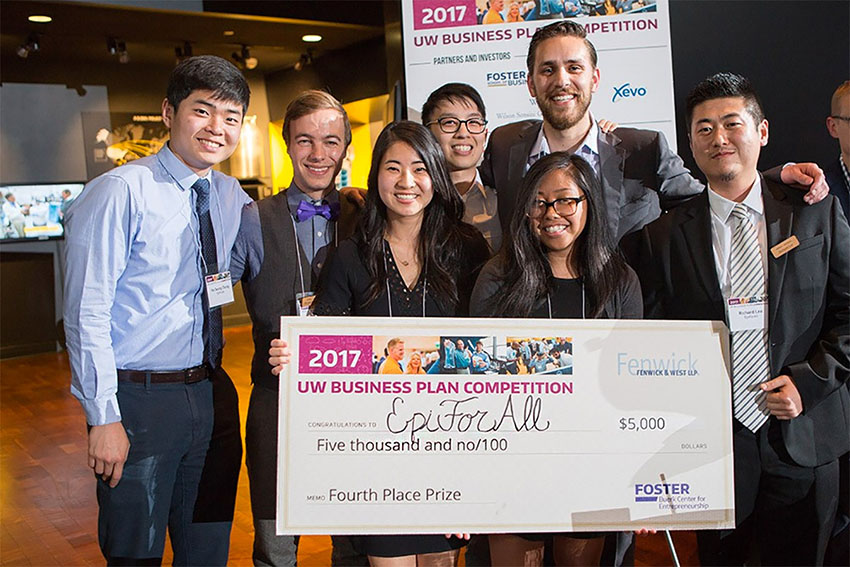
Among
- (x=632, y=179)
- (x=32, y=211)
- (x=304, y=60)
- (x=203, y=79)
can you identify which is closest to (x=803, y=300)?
(x=632, y=179)

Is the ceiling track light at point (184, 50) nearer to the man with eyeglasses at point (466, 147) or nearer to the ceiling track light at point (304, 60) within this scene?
the ceiling track light at point (304, 60)

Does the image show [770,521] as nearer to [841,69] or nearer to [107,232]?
[107,232]

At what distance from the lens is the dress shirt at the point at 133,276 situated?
7.21 ft

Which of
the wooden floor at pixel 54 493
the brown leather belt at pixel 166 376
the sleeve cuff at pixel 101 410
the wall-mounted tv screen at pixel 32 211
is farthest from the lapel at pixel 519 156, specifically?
the wall-mounted tv screen at pixel 32 211

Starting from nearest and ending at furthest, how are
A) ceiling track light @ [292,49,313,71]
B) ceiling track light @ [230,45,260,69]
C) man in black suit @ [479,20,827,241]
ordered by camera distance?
man in black suit @ [479,20,827,241]
ceiling track light @ [230,45,260,69]
ceiling track light @ [292,49,313,71]

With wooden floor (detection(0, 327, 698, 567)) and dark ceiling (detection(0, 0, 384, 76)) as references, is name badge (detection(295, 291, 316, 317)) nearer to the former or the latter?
wooden floor (detection(0, 327, 698, 567))

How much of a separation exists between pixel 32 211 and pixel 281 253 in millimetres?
7565

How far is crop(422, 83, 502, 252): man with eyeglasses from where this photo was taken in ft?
9.74

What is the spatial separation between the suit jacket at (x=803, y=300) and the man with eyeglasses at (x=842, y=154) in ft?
2.78

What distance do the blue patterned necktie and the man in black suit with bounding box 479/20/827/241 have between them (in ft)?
3.54

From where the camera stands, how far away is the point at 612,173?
2.83 meters

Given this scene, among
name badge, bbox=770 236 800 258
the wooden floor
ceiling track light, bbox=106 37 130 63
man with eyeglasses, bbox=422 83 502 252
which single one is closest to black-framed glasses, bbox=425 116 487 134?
man with eyeglasses, bbox=422 83 502 252

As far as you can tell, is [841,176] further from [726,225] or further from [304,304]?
[304,304]

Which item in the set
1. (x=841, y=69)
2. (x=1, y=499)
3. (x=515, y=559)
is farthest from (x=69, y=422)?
(x=841, y=69)
